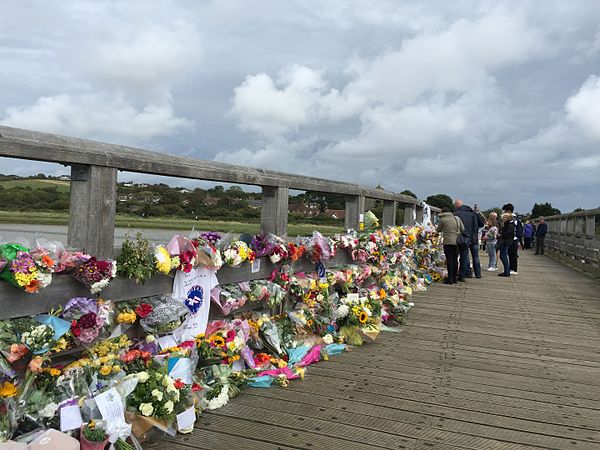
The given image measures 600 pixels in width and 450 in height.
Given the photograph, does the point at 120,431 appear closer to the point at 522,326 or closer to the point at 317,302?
the point at 317,302

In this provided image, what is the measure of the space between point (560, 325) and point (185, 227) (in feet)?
17.0

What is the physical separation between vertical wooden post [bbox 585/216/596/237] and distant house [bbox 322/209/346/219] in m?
9.25

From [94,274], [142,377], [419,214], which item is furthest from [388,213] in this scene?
[94,274]

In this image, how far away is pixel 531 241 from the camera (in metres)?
28.8

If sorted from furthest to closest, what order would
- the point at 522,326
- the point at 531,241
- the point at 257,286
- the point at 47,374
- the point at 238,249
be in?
the point at 531,241 → the point at 522,326 → the point at 257,286 → the point at 238,249 → the point at 47,374

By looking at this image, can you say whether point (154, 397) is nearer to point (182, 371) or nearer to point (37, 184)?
point (182, 371)

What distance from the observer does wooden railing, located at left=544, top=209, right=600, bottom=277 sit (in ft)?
44.2

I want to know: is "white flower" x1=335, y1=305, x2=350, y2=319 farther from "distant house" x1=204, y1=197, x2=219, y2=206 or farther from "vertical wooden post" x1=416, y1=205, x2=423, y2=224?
"vertical wooden post" x1=416, y1=205, x2=423, y2=224

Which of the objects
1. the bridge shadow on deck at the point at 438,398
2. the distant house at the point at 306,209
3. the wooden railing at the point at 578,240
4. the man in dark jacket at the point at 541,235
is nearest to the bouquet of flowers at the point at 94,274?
the bridge shadow on deck at the point at 438,398

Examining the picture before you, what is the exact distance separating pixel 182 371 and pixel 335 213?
13.4 ft

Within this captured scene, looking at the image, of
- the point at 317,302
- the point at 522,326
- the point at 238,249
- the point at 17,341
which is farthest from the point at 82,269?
the point at 522,326

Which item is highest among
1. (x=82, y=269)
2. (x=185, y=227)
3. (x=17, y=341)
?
(x=185, y=227)

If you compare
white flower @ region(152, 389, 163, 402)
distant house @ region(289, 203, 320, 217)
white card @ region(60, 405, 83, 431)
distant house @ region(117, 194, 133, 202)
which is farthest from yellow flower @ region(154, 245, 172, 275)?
distant house @ region(289, 203, 320, 217)

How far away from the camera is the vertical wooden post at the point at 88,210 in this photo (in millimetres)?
3076
